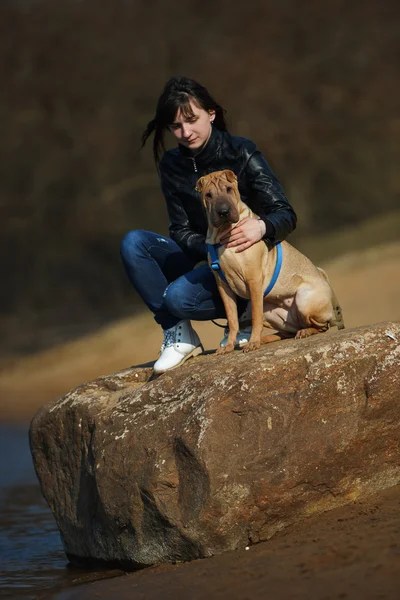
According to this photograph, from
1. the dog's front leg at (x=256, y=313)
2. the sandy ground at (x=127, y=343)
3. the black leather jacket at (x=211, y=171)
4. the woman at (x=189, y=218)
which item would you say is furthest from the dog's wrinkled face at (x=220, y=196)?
the sandy ground at (x=127, y=343)

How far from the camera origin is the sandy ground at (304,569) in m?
3.48

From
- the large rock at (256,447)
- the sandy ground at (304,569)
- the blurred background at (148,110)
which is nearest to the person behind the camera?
the sandy ground at (304,569)

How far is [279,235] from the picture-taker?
4.89 m

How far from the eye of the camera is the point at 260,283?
4.80m

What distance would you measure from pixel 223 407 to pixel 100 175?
1299cm

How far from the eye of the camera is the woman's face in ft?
15.8

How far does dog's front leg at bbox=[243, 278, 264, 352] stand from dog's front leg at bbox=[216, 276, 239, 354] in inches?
6.5

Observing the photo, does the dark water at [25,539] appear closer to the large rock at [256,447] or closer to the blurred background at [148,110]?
the large rock at [256,447]

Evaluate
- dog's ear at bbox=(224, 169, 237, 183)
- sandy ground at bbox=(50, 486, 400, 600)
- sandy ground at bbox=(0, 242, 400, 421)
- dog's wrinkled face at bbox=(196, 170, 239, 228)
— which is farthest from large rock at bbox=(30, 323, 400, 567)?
sandy ground at bbox=(0, 242, 400, 421)

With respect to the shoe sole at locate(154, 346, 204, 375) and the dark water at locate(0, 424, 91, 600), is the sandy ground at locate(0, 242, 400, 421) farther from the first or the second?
Answer: the shoe sole at locate(154, 346, 204, 375)

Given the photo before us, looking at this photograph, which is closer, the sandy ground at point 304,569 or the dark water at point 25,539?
the sandy ground at point 304,569

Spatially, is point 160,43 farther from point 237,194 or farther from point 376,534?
point 376,534

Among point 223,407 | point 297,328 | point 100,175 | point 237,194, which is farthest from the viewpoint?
→ point 100,175

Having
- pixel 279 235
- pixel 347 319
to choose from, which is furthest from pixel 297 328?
pixel 347 319
